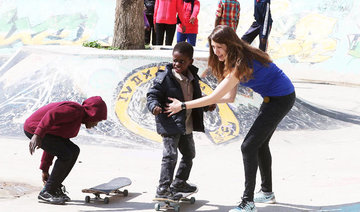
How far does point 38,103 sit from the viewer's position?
8367 mm

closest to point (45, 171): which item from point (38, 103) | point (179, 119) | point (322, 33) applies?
point (179, 119)

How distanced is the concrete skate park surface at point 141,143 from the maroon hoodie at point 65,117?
65 centimetres

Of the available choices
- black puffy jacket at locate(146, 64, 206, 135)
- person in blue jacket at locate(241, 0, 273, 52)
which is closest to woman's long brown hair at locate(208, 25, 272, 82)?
black puffy jacket at locate(146, 64, 206, 135)

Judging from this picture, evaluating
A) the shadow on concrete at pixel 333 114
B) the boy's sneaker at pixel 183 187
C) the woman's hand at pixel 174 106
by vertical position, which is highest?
the woman's hand at pixel 174 106

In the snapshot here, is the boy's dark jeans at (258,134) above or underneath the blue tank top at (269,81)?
underneath

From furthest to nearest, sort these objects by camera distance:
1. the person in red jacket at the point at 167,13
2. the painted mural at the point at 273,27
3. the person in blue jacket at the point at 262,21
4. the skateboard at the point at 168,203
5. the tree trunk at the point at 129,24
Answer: the painted mural at the point at 273,27 → the person in red jacket at the point at 167,13 → the tree trunk at the point at 129,24 → the person in blue jacket at the point at 262,21 → the skateboard at the point at 168,203

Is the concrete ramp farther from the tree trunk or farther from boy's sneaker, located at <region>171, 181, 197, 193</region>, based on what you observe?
boy's sneaker, located at <region>171, 181, 197, 193</region>

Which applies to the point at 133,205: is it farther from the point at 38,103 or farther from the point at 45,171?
the point at 38,103

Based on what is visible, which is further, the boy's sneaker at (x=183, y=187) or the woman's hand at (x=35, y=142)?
the boy's sneaker at (x=183, y=187)

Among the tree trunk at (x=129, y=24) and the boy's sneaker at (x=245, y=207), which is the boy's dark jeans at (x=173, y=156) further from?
the tree trunk at (x=129, y=24)

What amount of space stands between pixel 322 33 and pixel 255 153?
12.3m

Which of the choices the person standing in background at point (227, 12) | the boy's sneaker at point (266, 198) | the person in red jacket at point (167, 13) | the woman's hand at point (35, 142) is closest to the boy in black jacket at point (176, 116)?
the boy's sneaker at point (266, 198)

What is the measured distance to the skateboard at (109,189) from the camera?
16.4 feet

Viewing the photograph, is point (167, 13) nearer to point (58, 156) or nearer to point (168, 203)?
point (58, 156)
